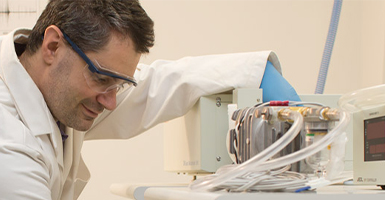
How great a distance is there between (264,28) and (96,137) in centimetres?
134

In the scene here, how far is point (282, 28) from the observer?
268 cm

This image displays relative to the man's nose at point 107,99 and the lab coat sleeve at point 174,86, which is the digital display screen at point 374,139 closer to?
the lab coat sleeve at point 174,86

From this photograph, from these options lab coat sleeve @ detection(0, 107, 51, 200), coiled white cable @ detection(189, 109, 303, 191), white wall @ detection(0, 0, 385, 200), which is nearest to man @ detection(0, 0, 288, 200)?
lab coat sleeve @ detection(0, 107, 51, 200)

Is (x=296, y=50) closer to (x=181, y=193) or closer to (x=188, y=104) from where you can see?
(x=188, y=104)

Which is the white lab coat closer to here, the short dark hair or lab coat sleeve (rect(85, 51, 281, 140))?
lab coat sleeve (rect(85, 51, 281, 140))

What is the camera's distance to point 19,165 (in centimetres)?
105

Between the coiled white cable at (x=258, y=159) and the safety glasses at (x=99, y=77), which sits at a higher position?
the safety glasses at (x=99, y=77)

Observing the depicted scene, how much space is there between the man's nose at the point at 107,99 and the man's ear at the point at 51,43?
0.52 ft

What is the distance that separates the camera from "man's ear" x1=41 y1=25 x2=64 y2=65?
1.30 m

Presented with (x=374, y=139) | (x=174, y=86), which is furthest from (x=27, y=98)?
(x=374, y=139)

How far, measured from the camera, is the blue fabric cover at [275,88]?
137 cm

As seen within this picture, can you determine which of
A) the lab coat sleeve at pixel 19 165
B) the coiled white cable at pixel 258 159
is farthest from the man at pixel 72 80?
the coiled white cable at pixel 258 159

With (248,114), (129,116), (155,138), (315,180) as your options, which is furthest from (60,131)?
(155,138)

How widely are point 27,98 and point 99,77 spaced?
188mm
